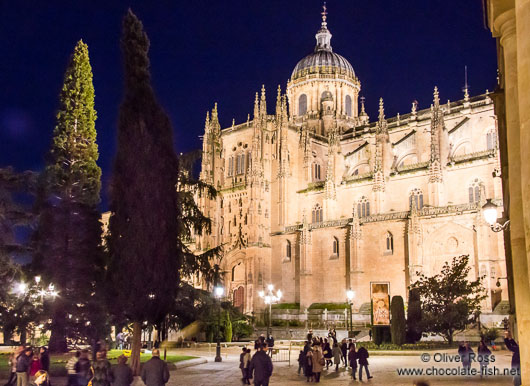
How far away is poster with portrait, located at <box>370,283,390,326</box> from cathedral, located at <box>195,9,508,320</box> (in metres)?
12.8

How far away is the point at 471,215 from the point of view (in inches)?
1610

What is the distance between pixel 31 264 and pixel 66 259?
1.31 meters

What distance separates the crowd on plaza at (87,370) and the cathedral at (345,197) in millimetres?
Answer: 31187

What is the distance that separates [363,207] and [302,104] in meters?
19.9

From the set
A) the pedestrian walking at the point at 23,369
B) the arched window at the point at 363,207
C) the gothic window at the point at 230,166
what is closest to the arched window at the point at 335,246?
the arched window at the point at 363,207

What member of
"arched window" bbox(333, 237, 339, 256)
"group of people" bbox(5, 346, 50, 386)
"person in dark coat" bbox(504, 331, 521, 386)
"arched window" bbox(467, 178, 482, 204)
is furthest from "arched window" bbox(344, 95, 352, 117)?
"group of people" bbox(5, 346, 50, 386)

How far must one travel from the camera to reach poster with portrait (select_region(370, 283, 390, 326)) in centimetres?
2748

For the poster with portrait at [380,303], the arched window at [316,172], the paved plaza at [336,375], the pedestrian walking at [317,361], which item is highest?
the arched window at [316,172]

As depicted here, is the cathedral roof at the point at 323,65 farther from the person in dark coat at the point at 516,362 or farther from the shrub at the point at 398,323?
the person in dark coat at the point at 516,362

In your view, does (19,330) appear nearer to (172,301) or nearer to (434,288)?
(172,301)

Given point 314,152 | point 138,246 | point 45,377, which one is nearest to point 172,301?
point 138,246

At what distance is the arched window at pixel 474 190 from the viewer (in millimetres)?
43300

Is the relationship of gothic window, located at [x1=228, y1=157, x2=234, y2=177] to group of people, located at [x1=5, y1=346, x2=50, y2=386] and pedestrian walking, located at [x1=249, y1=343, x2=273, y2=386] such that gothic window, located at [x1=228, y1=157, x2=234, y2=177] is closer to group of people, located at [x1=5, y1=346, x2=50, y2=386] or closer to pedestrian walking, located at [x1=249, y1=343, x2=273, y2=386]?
group of people, located at [x1=5, y1=346, x2=50, y2=386]

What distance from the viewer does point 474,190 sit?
43.6 meters
